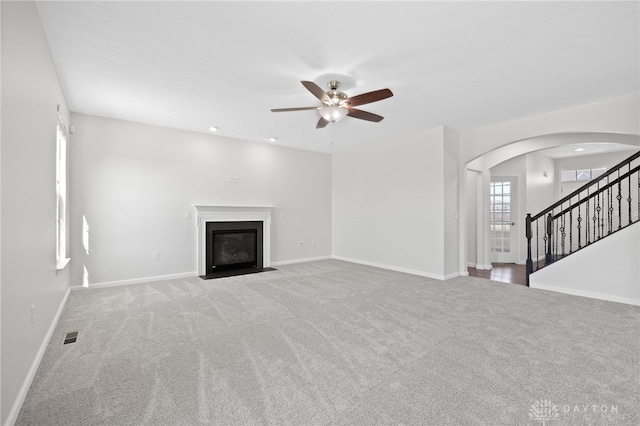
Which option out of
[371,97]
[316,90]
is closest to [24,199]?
[316,90]

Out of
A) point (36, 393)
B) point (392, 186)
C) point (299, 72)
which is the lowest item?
point (36, 393)

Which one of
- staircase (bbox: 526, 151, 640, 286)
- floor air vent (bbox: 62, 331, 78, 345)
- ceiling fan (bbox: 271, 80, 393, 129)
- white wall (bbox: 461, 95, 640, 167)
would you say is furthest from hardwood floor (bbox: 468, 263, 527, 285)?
floor air vent (bbox: 62, 331, 78, 345)

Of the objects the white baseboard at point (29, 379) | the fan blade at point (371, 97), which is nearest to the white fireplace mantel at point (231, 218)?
the white baseboard at point (29, 379)

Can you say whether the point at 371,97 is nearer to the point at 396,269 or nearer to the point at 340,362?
the point at 340,362

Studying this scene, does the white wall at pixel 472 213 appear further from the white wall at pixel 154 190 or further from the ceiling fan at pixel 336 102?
the ceiling fan at pixel 336 102

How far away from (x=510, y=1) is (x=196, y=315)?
4.03 metres

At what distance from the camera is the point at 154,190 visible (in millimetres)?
4902

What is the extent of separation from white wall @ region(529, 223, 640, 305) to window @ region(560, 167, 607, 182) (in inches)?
175

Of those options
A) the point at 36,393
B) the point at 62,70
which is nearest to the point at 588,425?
the point at 36,393

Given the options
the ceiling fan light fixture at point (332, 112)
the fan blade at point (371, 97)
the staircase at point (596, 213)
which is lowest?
the staircase at point (596, 213)

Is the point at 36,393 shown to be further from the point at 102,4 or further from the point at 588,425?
the point at 588,425

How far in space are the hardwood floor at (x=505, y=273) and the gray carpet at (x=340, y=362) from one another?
1221 millimetres

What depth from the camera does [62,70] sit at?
120 inches

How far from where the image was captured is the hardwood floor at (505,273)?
5.13 m
